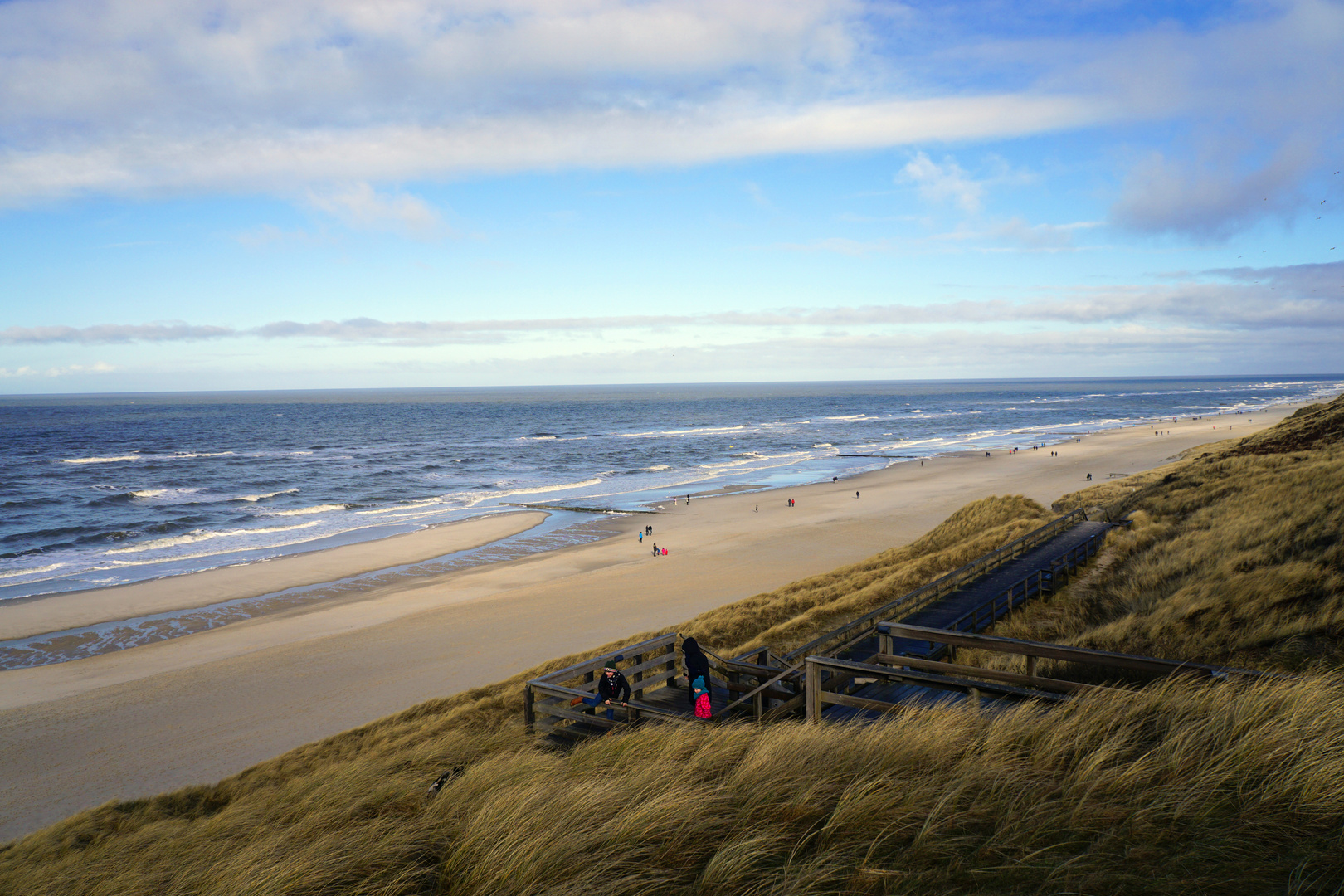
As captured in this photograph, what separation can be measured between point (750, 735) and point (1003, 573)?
1235cm

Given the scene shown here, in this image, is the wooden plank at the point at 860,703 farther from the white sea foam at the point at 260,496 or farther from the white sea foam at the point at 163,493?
the white sea foam at the point at 163,493

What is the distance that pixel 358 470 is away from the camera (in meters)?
60.1

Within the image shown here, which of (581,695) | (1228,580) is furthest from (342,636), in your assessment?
(1228,580)

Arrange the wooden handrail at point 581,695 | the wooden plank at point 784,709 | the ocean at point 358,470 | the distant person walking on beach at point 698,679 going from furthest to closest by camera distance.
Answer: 1. the ocean at point 358,470
2. the distant person walking on beach at point 698,679
3. the wooden handrail at point 581,695
4. the wooden plank at point 784,709

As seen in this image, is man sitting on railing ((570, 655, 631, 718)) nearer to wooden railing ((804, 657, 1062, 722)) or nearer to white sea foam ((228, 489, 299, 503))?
wooden railing ((804, 657, 1062, 722))

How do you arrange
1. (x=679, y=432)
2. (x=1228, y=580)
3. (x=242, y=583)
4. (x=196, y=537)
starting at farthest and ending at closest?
(x=679, y=432) → (x=196, y=537) → (x=242, y=583) → (x=1228, y=580)

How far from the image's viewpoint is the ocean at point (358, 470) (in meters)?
33.8

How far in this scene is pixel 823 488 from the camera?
46156mm

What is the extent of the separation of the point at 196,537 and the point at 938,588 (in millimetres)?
34371

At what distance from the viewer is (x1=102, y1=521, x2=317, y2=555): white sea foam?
1287 inches

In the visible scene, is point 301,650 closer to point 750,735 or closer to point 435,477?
point 750,735

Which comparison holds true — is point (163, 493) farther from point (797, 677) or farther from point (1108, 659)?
point (1108, 659)

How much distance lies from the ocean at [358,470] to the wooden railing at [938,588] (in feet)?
66.1

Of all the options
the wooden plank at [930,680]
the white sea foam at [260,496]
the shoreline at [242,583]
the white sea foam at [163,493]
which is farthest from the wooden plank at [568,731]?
the white sea foam at [163,493]
